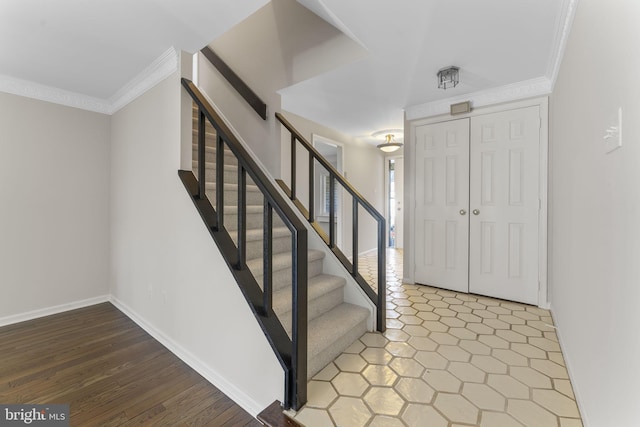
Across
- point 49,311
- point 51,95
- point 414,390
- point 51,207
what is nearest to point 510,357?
point 414,390

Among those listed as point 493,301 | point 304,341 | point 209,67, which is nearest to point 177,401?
point 304,341

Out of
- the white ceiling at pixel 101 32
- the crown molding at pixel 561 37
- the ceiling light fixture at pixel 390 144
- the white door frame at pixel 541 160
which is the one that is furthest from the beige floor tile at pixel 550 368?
the ceiling light fixture at pixel 390 144

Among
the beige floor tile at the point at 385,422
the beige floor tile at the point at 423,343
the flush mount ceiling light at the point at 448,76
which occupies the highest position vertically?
the flush mount ceiling light at the point at 448,76

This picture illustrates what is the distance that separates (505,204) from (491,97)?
3.68ft

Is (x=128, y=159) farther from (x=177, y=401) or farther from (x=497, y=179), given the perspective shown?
(x=497, y=179)

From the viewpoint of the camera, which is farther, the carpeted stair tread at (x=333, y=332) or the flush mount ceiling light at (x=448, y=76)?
the flush mount ceiling light at (x=448, y=76)

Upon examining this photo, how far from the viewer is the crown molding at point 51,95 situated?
2.51m

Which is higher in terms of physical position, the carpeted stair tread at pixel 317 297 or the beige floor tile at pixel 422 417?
the carpeted stair tread at pixel 317 297

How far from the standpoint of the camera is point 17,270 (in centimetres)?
261

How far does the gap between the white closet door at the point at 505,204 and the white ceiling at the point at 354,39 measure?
1.09 feet

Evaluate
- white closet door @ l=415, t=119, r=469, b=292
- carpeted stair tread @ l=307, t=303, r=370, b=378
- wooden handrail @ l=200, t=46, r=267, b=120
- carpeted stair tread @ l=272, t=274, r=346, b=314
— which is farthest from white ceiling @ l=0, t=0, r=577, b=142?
carpeted stair tread @ l=307, t=303, r=370, b=378

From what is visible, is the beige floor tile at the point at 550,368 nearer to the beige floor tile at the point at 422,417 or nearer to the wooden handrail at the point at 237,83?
the beige floor tile at the point at 422,417

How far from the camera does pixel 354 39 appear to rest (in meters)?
2.06

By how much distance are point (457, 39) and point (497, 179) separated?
5.01 feet
